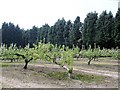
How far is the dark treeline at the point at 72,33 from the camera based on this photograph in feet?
51.5

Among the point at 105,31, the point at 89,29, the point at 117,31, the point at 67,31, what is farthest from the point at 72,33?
the point at 117,31

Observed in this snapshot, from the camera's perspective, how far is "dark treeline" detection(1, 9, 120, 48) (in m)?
15.7

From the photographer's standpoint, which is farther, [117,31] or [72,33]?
[72,33]

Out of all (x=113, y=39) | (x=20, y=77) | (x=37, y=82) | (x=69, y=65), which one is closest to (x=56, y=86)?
(x=37, y=82)

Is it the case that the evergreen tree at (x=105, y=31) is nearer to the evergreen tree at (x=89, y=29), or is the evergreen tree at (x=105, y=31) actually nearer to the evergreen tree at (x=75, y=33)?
the evergreen tree at (x=89, y=29)

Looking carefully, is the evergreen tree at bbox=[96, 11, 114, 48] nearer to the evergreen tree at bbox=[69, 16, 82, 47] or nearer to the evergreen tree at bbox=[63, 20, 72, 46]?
the evergreen tree at bbox=[69, 16, 82, 47]

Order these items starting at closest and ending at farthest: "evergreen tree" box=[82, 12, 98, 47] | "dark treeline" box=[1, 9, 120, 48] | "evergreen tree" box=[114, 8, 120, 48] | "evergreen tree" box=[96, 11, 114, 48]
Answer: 1. "evergreen tree" box=[114, 8, 120, 48]
2. "evergreen tree" box=[96, 11, 114, 48]
3. "dark treeline" box=[1, 9, 120, 48]
4. "evergreen tree" box=[82, 12, 98, 47]

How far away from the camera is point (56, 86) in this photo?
4.20 metres

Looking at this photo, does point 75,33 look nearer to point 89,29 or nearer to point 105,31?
point 89,29

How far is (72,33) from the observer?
1672cm

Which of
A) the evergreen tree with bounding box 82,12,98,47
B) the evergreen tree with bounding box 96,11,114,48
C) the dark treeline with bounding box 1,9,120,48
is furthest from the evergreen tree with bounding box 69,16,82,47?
the evergreen tree with bounding box 96,11,114,48

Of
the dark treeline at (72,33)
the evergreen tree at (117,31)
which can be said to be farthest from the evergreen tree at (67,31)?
the evergreen tree at (117,31)

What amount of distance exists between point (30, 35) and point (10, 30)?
1.41 m

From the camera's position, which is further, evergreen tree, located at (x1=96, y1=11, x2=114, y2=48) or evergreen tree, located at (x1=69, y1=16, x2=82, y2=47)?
evergreen tree, located at (x1=69, y1=16, x2=82, y2=47)
